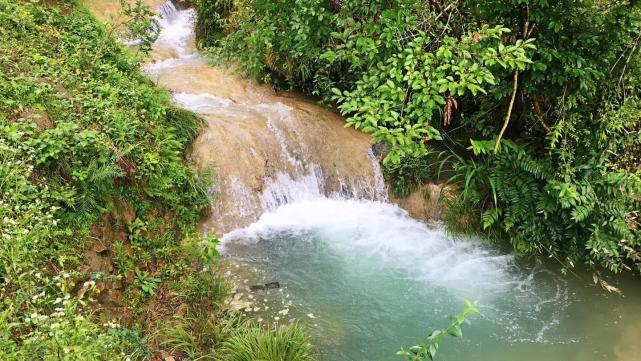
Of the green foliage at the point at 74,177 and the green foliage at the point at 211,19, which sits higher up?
the green foliage at the point at 211,19

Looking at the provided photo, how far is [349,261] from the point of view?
232 inches

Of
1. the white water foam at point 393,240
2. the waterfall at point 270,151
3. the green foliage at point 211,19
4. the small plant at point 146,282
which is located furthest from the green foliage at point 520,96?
the green foliage at point 211,19

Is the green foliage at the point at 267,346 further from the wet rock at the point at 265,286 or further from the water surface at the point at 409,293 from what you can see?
the wet rock at the point at 265,286

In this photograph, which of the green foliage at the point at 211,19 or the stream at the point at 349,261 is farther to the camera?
the green foliage at the point at 211,19

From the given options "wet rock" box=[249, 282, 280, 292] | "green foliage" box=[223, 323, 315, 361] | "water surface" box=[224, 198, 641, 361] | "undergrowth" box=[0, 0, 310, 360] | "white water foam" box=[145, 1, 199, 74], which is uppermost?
"white water foam" box=[145, 1, 199, 74]

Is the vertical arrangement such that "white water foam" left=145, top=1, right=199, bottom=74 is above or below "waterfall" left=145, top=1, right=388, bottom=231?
above

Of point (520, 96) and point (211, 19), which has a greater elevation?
point (211, 19)

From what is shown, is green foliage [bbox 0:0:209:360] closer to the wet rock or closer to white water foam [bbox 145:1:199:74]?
the wet rock

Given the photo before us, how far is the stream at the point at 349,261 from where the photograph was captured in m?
4.80

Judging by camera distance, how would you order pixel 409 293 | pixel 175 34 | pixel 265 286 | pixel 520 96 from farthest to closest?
1. pixel 175 34
2. pixel 520 96
3. pixel 409 293
4. pixel 265 286

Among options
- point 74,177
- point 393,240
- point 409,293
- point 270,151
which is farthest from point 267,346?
point 270,151

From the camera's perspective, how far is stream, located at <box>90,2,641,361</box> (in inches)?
189

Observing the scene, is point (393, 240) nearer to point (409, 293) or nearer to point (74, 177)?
point (409, 293)

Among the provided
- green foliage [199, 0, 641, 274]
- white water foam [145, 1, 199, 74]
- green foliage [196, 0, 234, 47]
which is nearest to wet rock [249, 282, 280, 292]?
green foliage [199, 0, 641, 274]
